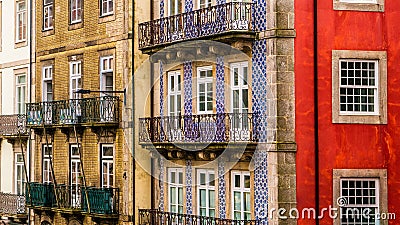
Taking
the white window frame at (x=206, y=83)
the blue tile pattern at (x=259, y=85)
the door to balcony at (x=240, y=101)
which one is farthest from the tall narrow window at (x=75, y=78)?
the blue tile pattern at (x=259, y=85)

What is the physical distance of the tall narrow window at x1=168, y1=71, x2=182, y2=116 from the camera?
3747cm

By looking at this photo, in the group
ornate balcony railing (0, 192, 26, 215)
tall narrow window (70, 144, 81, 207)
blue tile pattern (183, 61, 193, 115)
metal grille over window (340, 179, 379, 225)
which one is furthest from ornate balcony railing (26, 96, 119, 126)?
metal grille over window (340, 179, 379, 225)

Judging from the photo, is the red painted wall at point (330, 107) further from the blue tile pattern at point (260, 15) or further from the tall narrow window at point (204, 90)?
the tall narrow window at point (204, 90)

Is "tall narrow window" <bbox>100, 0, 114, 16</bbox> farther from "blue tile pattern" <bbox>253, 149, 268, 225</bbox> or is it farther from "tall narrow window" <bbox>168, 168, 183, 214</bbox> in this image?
"blue tile pattern" <bbox>253, 149, 268, 225</bbox>

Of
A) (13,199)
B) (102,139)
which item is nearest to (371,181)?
(102,139)

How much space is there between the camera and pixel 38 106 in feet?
145

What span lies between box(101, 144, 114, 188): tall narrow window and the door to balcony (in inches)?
259

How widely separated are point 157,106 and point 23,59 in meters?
9.68

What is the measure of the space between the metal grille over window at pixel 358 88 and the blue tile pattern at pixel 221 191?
154 inches

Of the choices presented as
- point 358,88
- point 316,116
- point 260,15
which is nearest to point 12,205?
point 260,15

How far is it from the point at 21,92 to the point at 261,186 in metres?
15.9

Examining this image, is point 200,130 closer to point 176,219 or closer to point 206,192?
point 206,192

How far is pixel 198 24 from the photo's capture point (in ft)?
116

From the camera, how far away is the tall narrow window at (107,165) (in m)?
40.2
